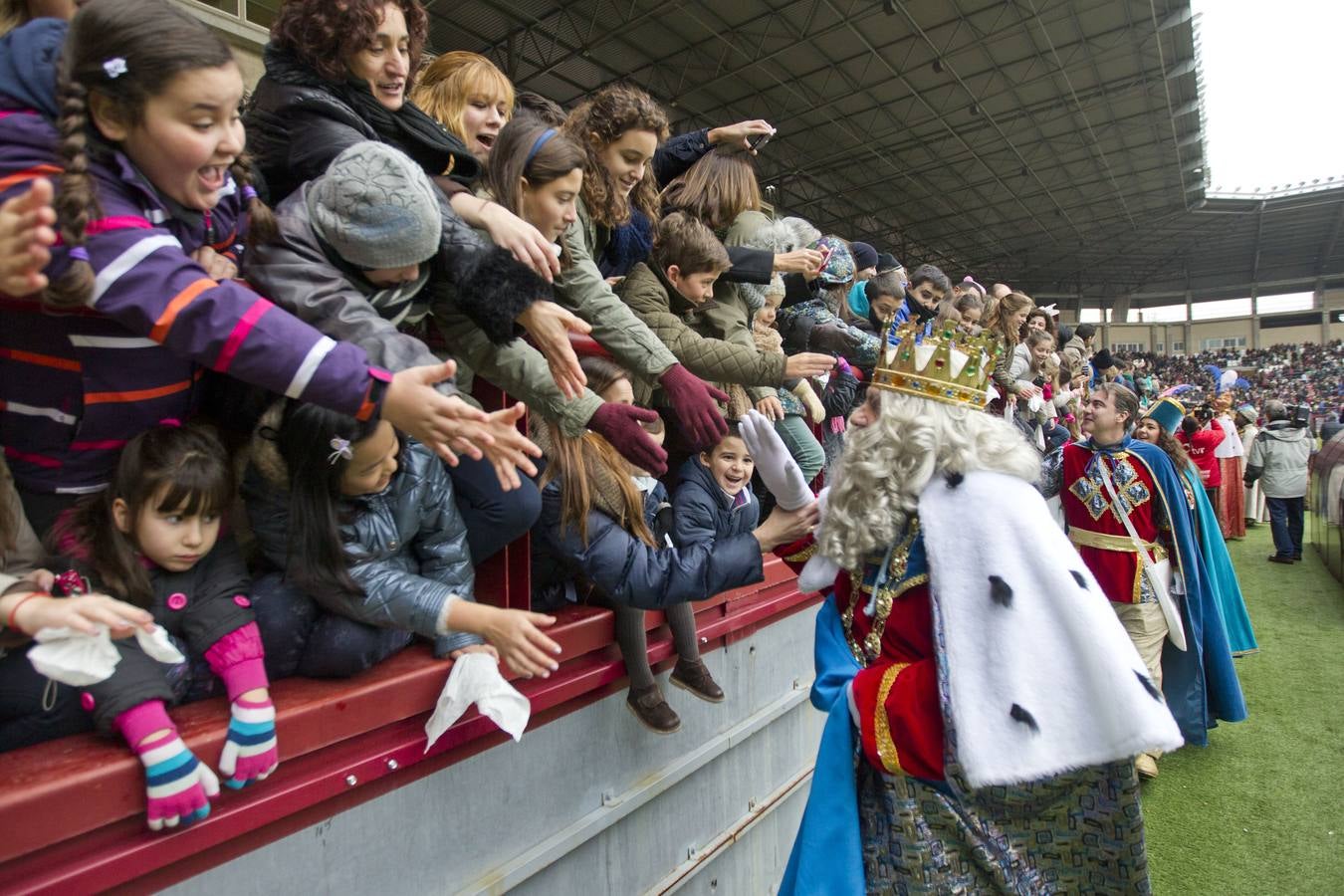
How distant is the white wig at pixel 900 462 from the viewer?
1.82 meters

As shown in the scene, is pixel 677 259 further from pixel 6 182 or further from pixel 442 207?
pixel 6 182

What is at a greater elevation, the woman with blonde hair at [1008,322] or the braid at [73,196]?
the woman with blonde hair at [1008,322]

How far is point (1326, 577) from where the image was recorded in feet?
29.4

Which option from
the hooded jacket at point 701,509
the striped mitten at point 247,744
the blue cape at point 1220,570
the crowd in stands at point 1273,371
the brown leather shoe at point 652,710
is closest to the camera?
the striped mitten at point 247,744

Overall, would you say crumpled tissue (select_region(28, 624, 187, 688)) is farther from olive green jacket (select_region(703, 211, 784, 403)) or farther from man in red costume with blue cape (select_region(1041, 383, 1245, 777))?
man in red costume with blue cape (select_region(1041, 383, 1245, 777))

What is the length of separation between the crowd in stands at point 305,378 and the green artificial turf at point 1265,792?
10.0ft

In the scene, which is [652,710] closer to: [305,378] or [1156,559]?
[305,378]

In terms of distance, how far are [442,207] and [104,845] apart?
1.40m

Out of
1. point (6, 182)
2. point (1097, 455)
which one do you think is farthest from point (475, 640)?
point (1097, 455)

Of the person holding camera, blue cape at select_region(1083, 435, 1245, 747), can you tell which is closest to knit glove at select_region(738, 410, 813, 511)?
blue cape at select_region(1083, 435, 1245, 747)

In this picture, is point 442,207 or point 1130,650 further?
point 442,207

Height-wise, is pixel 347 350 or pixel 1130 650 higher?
pixel 347 350

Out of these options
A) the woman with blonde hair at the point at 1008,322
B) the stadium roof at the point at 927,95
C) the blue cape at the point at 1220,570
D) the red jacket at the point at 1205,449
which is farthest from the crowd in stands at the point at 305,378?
the red jacket at the point at 1205,449

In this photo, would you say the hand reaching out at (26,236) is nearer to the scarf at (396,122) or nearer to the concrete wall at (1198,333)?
the scarf at (396,122)
